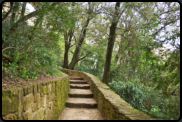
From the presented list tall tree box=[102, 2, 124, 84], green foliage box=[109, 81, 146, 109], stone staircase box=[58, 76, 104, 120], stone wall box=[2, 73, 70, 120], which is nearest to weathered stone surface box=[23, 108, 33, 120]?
stone wall box=[2, 73, 70, 120]

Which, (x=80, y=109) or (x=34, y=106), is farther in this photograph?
(x=80, y=109)

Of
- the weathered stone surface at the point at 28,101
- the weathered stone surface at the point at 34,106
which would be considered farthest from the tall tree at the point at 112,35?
the weathered stone surface at the point at 28,101

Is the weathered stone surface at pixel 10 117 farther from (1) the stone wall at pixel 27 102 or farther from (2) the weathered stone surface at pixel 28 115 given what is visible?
(2) the weathered stone surface at pixel 28 115

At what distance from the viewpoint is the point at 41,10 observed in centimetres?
354

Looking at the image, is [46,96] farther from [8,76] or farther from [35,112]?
[8,76]

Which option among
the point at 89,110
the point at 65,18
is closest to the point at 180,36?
the point at 65,18

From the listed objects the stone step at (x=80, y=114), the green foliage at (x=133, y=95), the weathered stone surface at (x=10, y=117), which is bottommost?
the stone step at (x=80, y=114)

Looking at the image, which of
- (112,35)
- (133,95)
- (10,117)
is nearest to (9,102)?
(10,117)

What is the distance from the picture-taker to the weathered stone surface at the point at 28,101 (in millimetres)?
2146

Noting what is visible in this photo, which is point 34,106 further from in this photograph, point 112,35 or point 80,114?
point 112,35

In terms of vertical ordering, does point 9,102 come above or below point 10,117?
above

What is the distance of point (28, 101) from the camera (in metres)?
2.30

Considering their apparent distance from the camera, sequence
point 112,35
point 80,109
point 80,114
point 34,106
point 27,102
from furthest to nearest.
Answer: point 112,35, point 80,109, point 80,114, point 34,106, point 27,102

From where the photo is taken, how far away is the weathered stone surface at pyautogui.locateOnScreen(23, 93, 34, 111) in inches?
84.5
